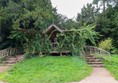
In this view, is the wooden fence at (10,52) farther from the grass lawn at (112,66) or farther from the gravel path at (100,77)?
the grass lawn at (112,66)

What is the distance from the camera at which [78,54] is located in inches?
943

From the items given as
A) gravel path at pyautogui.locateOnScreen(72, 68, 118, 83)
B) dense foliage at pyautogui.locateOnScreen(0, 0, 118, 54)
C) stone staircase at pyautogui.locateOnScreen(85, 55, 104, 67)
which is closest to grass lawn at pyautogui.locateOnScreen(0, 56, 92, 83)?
gravel path at pyautogui.locateOnScreen(72, 68, 118, 83)

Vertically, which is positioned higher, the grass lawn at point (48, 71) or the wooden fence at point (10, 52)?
the wooden fence at point (10, 52)

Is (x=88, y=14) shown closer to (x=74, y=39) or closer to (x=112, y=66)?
(x=74, y=39)

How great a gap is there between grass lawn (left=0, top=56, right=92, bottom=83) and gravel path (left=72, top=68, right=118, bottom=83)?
438mm

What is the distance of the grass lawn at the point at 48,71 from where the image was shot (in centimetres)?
1571

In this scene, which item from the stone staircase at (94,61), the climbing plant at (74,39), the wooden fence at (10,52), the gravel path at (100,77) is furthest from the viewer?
the wooden fence at (10,52)

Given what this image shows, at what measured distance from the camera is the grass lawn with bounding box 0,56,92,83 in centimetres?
1571

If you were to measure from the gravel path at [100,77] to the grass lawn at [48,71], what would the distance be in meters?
0.44

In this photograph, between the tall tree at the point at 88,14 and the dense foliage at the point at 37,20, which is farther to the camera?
the tall tree at the point at 88,14

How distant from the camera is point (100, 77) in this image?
16.5 m

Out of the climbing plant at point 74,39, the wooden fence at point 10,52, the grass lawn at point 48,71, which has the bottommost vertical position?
the grass lawn at point 48,71

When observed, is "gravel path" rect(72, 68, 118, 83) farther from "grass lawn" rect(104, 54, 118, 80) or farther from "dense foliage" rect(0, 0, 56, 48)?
"dense foliage" rect(0, 0, 56, 48)

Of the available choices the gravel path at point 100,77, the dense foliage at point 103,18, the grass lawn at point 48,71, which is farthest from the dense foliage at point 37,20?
the gravel path at point 100,77
